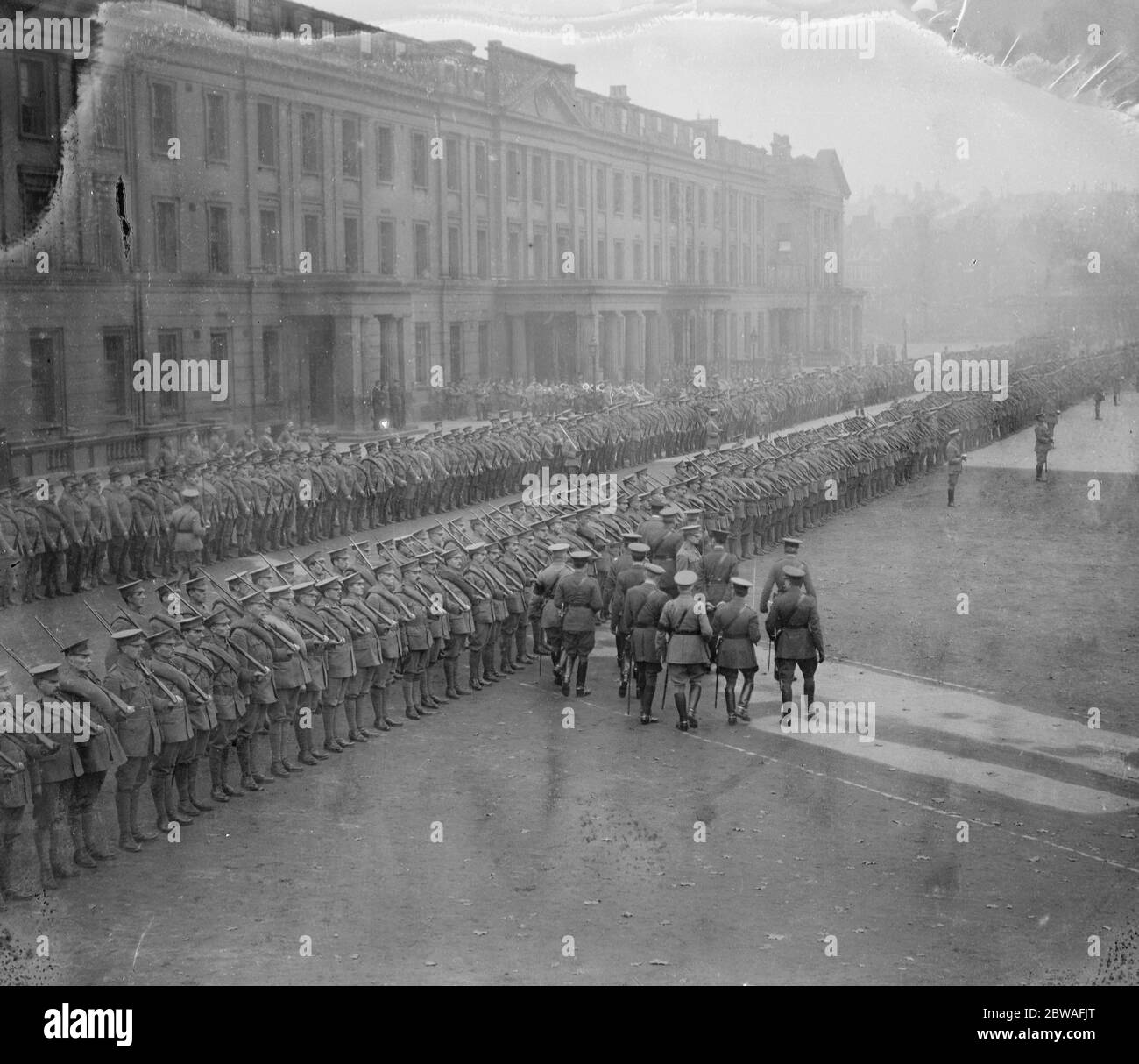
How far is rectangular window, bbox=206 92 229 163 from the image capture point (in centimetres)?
3616

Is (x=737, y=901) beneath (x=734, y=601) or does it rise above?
beneath

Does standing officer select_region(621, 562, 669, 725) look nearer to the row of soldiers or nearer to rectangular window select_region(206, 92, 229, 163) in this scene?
the row of soldiers

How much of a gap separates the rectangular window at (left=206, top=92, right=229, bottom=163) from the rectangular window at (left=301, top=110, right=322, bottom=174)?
3.70m

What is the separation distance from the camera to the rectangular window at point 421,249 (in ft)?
154

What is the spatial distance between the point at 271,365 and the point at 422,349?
9.14 meters

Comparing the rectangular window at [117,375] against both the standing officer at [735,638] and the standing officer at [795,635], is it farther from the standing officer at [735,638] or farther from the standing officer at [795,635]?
the standing officer at [795,635]

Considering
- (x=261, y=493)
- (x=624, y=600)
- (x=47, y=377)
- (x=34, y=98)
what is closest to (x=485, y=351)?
(x=47, y=377)

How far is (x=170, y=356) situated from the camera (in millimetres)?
34875

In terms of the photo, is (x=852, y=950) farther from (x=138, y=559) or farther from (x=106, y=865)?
(x=138, y=559)

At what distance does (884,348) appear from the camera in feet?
219

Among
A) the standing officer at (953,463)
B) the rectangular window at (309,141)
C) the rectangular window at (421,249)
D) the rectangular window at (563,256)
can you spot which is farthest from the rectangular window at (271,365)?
the rectangular window at (563,256)

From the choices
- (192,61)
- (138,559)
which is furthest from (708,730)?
(192,61)

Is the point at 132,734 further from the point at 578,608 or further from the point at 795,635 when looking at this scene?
the point at 795,635

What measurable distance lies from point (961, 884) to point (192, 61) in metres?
31.4
